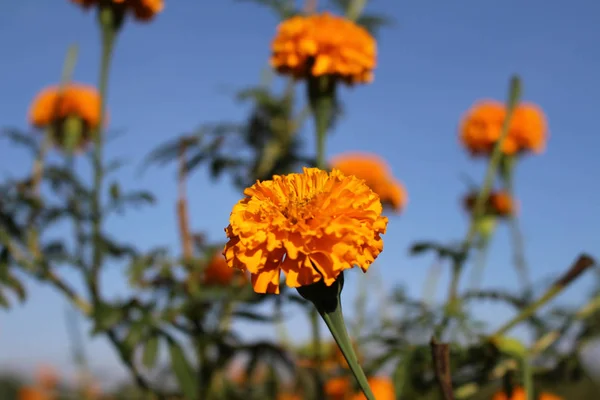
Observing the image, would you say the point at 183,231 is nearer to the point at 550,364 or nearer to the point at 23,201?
the point at 23,201

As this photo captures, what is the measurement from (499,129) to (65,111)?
207 cm

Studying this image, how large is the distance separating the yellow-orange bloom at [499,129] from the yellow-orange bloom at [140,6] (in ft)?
5.70

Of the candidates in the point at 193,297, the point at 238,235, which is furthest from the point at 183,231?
the point at 238,235

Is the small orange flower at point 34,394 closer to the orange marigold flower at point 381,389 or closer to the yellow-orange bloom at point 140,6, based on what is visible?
the orange marigold flower at point 381,389

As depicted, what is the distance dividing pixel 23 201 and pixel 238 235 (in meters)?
1.34

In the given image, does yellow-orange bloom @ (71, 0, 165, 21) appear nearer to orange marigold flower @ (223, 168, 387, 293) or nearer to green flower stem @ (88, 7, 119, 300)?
green flower stem @ (88, 7, 119, 300)

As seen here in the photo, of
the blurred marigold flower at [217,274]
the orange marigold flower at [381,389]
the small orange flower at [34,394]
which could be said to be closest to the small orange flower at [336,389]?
the orange marigold flower at [381,389]

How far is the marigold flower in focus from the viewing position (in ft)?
8.71

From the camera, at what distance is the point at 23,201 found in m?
1.82

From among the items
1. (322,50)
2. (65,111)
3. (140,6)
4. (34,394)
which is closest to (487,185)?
(322,50)

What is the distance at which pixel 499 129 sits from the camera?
2.99m

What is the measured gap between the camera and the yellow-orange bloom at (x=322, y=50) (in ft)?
5.67

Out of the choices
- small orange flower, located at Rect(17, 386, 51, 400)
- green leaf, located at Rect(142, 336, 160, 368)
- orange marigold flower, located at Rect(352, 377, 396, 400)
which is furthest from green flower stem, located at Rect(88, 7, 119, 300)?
small orange flower, located at Rect(17, 386, 51, 400)

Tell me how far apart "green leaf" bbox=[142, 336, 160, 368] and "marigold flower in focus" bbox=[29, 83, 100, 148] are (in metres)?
1.45
